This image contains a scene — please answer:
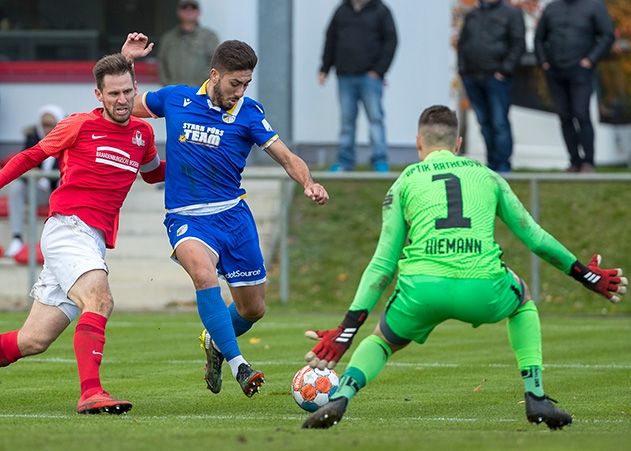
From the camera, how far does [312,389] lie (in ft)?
30.5

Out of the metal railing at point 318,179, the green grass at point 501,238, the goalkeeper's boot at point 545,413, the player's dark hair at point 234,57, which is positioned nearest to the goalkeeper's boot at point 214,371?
the player's dark hair at point 234,57

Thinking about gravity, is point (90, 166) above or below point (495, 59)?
above

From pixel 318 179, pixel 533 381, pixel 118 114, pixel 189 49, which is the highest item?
pixel 118 114

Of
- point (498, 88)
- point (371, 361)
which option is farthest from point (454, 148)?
point (498, 88)

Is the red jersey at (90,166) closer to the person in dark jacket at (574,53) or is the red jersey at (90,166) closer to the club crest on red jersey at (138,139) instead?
the club crest on red jersey at (138,139)

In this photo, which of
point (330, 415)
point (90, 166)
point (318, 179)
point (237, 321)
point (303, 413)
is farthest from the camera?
point (318, 179)

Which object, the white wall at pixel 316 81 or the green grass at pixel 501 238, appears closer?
the green grass at pixel 501 238

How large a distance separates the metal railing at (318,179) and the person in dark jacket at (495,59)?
0.63m

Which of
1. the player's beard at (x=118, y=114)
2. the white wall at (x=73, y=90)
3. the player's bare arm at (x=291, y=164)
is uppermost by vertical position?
the player's beard at (x=118, y=114)

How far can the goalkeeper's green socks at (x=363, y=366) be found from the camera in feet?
25.8

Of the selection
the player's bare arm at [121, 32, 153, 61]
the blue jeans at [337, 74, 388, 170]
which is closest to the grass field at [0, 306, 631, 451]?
the player's bare arm at [121, 32, 153, 61]

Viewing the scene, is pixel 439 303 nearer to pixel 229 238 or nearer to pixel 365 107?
pixel 229 238

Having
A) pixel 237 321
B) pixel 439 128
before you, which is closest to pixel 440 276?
pixel 439 128

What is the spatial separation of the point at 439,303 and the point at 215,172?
101 inches
